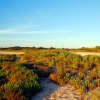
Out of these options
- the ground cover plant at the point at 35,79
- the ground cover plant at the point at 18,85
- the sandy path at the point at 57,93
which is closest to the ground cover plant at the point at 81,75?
the ground cover plant at the point at 35,79

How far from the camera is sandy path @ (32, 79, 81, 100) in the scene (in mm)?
11195

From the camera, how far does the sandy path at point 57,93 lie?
11.2 metres

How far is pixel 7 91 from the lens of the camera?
10836 millimetres

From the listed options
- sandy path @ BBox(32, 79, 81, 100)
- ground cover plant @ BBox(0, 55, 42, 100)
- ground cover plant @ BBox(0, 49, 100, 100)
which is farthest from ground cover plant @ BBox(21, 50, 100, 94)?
ground cover plant @ BBox(0, 55, 42, 100)

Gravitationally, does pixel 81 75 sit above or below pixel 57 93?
above

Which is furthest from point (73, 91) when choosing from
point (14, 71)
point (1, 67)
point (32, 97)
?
point (1, 67)

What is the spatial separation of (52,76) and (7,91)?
13.0 feet

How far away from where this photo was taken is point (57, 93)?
39.1 ft

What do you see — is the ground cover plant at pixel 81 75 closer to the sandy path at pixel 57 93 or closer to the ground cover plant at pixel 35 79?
the ground cover plant at pixel 35 79

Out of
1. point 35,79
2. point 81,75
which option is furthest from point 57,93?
point 81,75

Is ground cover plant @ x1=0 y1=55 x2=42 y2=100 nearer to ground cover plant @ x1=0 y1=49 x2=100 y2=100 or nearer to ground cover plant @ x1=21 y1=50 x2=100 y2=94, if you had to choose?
ground cover plant @ x1=0 y1=49 x2=100 y2=100

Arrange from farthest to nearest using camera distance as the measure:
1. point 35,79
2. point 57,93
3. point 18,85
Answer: point 35,79 → point 57,93 → point 18,85

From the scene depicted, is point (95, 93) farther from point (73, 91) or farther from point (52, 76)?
point (52, 76)

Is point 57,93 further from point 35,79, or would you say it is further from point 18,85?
point 18,85
